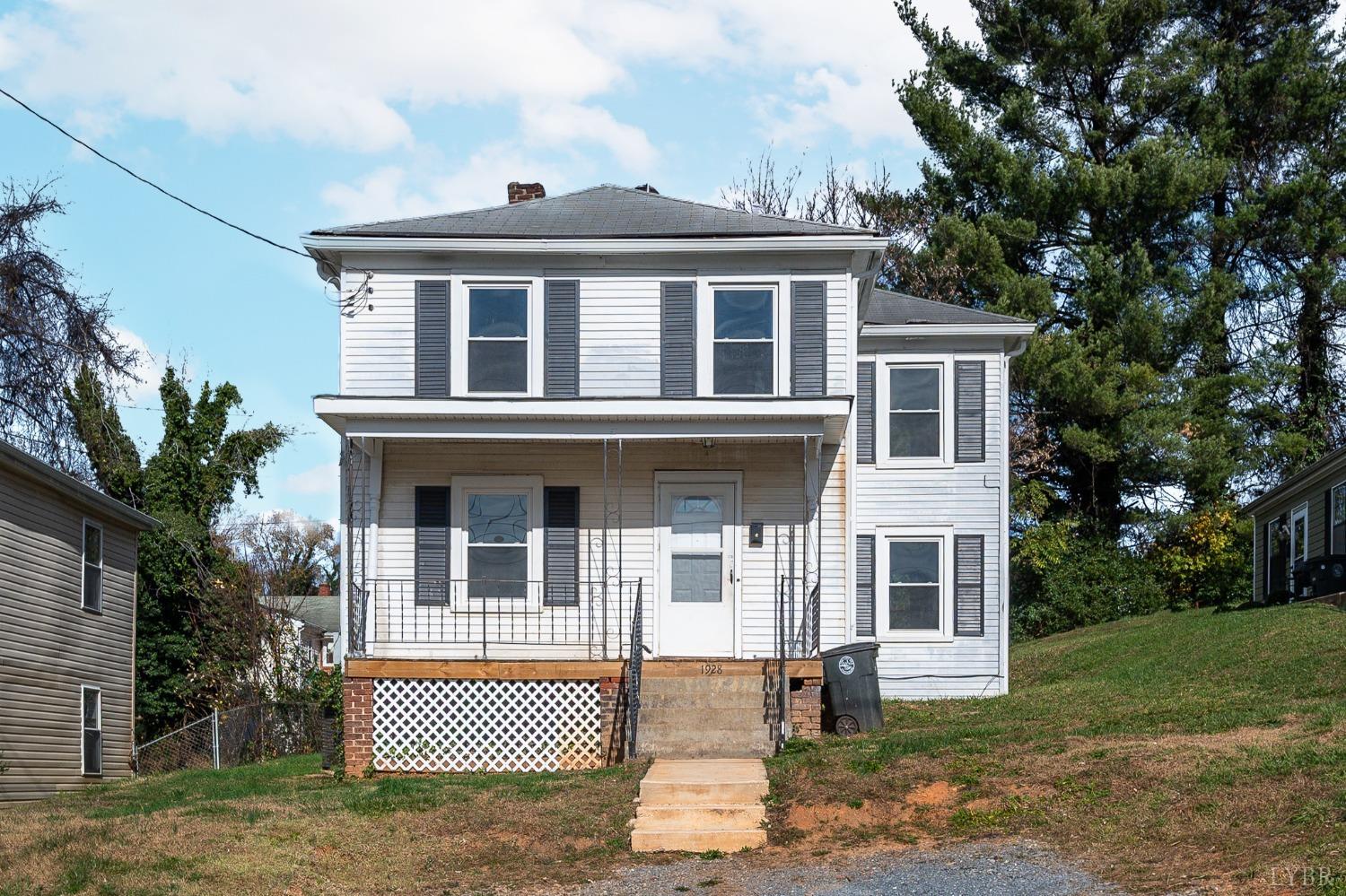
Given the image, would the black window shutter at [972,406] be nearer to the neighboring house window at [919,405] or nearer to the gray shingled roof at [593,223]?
the neighboring house window at [919,405]

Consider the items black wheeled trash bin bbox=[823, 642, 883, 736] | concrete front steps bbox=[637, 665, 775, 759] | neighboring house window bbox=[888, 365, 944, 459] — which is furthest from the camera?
neighboring house window bbox=[888, 365, 944, 459]

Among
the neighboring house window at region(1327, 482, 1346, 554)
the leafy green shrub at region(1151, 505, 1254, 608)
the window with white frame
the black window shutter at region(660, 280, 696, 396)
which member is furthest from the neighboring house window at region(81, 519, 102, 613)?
the leafy green shrub at region(1151, 505, 1254, 608)

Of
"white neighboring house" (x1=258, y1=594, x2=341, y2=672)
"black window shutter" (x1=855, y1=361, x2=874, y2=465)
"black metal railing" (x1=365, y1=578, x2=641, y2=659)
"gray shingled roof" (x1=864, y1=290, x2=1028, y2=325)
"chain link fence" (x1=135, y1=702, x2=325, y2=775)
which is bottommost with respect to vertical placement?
"chain link fence" (x1=135, y1=702, x2=325, y2=775)

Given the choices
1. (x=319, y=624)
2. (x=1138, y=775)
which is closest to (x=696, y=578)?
(x=1138, y=775)

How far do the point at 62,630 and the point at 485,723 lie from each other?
9125 millimetres

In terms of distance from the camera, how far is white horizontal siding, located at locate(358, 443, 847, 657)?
17578mm

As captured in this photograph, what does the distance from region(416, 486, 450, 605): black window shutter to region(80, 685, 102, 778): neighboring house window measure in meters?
8.38

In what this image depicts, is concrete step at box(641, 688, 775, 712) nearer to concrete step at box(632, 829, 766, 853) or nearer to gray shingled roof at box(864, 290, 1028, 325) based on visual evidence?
concrete step at box(632, 829, 766, 853)

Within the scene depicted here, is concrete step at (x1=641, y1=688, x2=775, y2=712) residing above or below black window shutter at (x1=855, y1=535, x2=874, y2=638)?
below

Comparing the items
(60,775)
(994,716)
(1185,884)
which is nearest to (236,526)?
(60,775)

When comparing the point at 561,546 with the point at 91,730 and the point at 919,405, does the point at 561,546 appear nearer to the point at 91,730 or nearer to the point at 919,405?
the point at 919,405

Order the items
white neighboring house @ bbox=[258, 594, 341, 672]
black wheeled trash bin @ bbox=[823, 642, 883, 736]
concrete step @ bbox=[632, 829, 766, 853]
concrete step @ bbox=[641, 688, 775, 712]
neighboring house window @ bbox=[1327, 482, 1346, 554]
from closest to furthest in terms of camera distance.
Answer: concrete step @ bbox=[632, 829, 766, 853] → concrete step @ bbox=[641, 688, 775, 712] → black wheeled trash bin @ bbox=[823, 642, 883, 736] → neighboring house window @ bbox=[1327, 482, 1346, 554] → white neighboring house @ bbox=[258, 594, 341, 672]

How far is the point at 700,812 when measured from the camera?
12109mm

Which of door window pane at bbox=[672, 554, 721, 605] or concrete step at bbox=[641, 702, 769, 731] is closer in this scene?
concrete step at bbox=[641, 702, 769, 731]
